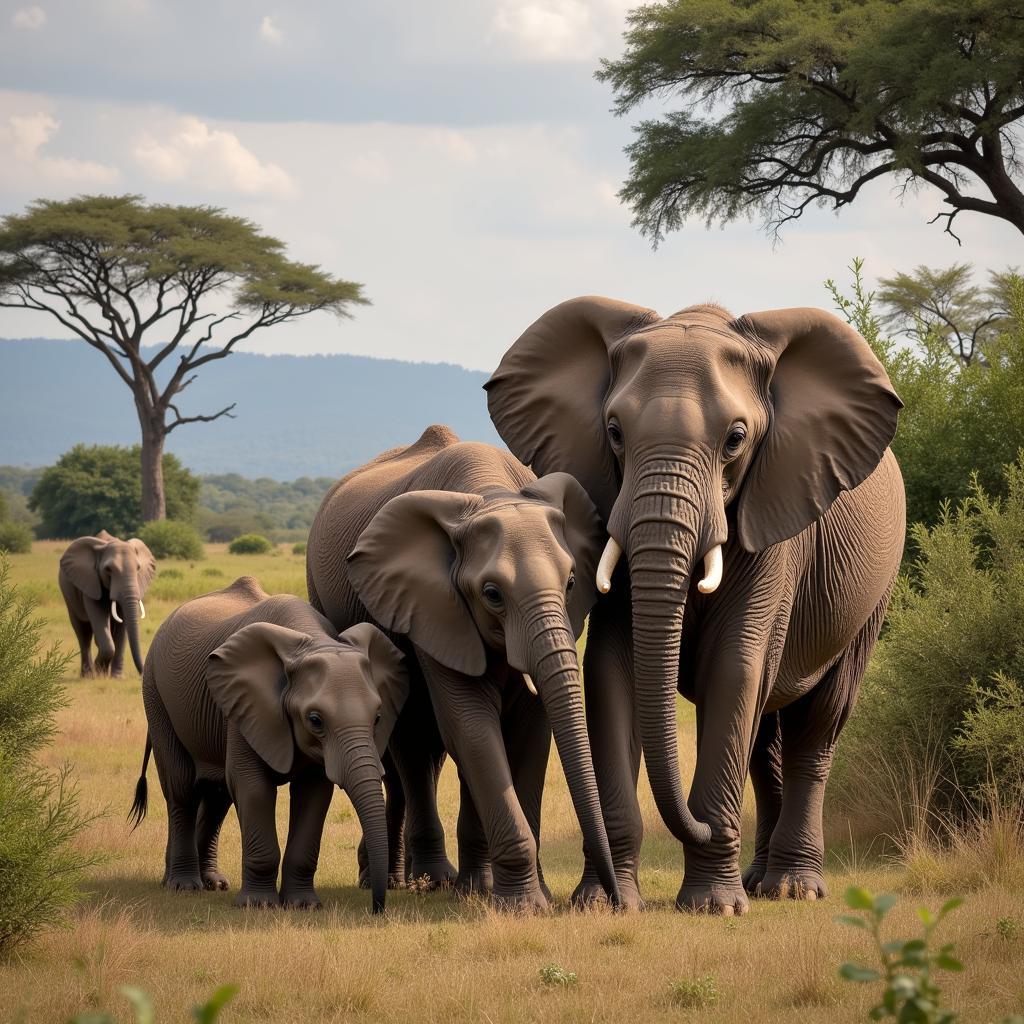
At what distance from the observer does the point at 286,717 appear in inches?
303

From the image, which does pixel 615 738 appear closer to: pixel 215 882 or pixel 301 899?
pixel 301 899

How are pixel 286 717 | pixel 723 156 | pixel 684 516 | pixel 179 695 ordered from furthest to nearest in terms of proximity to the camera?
pixel 723 156
pixel 179 695
pixel 286 717
pixel 684 516

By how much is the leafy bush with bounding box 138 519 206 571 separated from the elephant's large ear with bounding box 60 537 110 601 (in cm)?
1894

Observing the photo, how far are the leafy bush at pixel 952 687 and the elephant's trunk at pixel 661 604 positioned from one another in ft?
8.07

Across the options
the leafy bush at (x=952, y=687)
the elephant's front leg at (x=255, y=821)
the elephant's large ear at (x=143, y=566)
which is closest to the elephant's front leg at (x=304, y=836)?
the elephant's front leg at (x=255, y=821)

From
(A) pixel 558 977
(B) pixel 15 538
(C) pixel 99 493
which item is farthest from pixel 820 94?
(C) pixel 99 493

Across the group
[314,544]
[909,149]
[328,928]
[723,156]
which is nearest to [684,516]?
[328,928]

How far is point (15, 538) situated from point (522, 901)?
128 ft

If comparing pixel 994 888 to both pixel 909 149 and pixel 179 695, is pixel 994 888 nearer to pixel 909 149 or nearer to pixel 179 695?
pixel 179 695

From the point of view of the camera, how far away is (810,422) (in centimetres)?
723

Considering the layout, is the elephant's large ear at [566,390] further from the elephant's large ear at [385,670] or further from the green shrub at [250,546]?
the green shrub at [250,546]

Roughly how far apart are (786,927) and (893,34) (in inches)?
662

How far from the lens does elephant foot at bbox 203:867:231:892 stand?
872 centimetres

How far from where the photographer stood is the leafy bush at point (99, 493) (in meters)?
55.8
